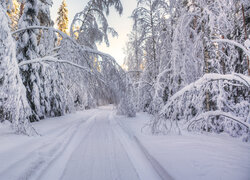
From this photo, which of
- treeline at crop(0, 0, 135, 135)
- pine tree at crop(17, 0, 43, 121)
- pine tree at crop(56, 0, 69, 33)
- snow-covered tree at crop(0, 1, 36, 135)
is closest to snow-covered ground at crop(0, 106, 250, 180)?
snow-covered tree at crop(0, 1, 36, 135)

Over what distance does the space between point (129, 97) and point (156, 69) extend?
4803 mm

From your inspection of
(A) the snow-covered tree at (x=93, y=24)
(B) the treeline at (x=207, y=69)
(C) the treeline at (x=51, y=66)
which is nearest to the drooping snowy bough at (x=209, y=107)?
(B) the treeline at (x=207, y=69)

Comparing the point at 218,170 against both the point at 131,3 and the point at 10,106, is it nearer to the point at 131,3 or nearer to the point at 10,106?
the point at 10,106

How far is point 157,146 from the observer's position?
3176mm

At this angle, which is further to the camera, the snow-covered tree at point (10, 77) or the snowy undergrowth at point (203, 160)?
the snow-covered tree at point (10, 77)

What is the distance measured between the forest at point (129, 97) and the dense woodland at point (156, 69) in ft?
0.11

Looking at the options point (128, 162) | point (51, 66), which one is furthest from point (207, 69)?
point (51, 66)

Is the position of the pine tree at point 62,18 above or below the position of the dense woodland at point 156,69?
above

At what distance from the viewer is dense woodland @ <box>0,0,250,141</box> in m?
3.66

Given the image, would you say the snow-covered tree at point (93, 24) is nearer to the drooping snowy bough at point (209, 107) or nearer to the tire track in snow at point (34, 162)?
the drooping snowy bough at point (209, 107)

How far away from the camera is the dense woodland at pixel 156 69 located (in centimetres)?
366

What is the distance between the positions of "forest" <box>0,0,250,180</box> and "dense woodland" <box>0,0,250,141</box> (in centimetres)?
3

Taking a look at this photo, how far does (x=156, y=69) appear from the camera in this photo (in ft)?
33.3

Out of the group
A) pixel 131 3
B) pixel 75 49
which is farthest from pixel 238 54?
pixel 131 3
